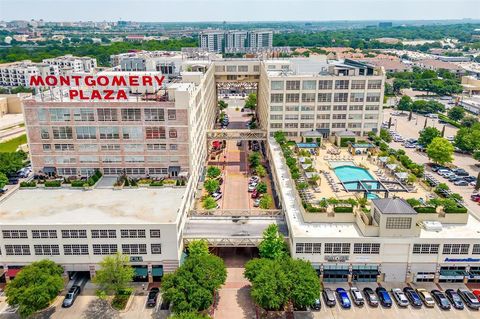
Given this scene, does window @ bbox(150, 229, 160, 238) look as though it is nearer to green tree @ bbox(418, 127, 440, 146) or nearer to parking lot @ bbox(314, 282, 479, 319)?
parking lot @ bbox(314, 282, 479, 319)

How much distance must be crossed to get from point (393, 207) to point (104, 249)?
4692cm

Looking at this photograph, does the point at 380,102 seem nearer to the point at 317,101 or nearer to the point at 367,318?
the point at 317,101

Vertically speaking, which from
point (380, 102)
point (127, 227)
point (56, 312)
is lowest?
point (56, 312)

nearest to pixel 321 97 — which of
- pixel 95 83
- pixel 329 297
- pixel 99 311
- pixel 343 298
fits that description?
pixel 95 83

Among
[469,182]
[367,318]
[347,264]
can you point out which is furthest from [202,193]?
[469,182]

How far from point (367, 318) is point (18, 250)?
55.0m

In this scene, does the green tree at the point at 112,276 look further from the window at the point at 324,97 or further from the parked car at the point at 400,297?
the window at the point at 324,97

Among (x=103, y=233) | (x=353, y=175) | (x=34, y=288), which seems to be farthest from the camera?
(x=353, y=175)

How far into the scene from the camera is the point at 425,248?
66.2 m

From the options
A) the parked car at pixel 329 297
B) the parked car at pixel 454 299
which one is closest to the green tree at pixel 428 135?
the parked car at pixel 454 299

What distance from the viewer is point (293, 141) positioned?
4754 inches

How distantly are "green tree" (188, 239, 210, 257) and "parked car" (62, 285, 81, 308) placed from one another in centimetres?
1837

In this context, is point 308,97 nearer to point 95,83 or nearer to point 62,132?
point 95,83

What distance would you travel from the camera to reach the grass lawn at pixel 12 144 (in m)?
138
